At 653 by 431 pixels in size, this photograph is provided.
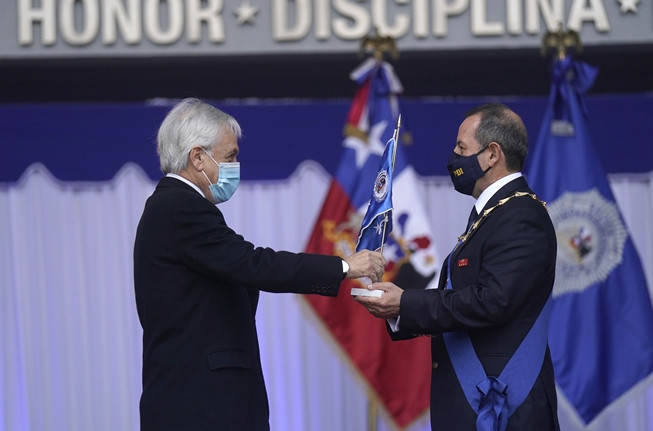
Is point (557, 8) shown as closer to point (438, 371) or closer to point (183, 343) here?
point (438, 371)

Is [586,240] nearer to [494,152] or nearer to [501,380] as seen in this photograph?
[494,152]

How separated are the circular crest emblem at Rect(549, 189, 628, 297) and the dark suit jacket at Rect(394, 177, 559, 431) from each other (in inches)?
61.2

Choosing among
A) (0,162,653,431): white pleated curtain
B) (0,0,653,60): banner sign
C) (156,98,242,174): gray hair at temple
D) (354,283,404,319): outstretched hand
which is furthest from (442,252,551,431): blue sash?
(0,0,653,60): banner sign

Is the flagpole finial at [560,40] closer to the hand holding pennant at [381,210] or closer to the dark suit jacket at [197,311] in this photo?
the hand holding pennant at [381,210]

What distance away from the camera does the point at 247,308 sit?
8.32 feet

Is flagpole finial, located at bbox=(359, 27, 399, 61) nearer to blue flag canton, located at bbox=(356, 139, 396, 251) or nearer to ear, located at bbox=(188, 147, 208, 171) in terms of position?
blue flag canton, located at bbox=(356, 139, 396, 251)

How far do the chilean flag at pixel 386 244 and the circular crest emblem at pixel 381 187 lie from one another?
151 centimetres

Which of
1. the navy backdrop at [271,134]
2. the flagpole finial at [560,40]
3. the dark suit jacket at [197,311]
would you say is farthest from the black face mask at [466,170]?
the navy backdrop at [271,134]

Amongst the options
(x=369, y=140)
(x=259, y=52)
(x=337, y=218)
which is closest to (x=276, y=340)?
(x=337, y=218)

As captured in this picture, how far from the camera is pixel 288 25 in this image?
4.40m

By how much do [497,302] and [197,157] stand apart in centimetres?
88

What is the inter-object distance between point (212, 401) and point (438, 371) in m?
0.65

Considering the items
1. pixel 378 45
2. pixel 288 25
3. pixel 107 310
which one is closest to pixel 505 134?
pixel 378 45

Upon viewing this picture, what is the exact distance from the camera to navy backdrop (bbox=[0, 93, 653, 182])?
4.51 metres
